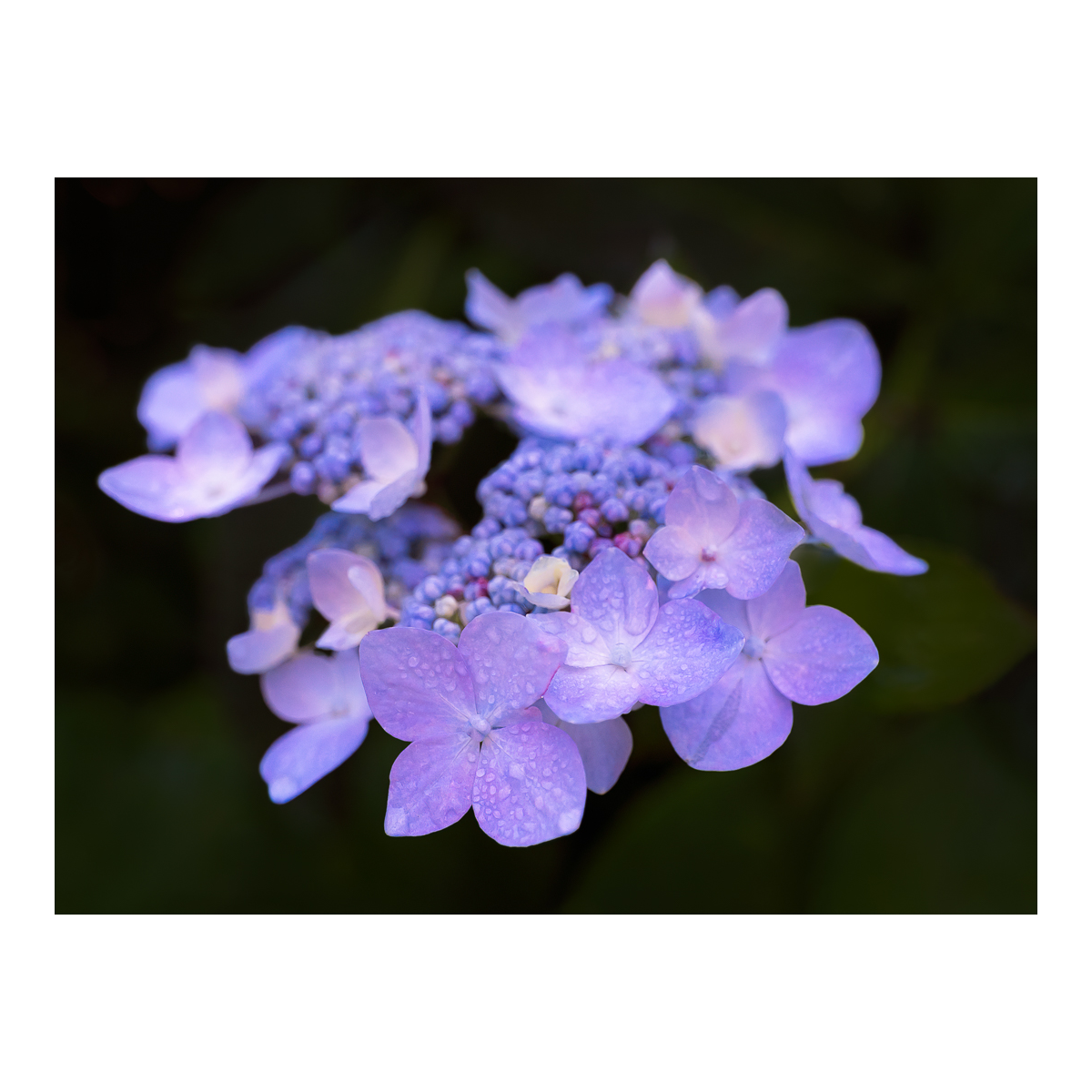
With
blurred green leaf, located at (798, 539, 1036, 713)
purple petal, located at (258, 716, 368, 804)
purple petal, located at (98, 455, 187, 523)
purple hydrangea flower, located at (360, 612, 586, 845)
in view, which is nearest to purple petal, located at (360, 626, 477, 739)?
purple hydrangea flower, located at (360, 612, 586, 845)

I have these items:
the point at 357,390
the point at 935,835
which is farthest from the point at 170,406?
the point at 935,835

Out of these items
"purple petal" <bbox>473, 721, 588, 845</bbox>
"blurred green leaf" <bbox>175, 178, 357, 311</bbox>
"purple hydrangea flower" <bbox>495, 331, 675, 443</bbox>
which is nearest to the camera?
"purple petal" <bbox>473, 721, 588, 845</bbox>

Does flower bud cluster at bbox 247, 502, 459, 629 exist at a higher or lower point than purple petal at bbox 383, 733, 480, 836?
higher

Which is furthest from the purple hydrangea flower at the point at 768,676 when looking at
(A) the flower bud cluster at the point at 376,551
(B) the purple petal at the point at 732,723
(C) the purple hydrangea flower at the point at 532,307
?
(C) the purple hydrangea flower at the point at 532,307

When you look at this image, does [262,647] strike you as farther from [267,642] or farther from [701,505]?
[701,505]

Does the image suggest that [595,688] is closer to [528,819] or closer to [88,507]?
[528,819]

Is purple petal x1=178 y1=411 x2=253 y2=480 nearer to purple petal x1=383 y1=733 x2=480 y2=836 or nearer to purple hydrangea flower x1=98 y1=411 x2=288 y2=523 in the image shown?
purple hydrangea flower x1=98 y1=411 x2=288 y2=523

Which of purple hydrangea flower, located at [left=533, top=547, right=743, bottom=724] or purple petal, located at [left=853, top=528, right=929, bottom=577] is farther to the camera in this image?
purple petal, located at [left=853, top=528, right=929, bottom=577]
